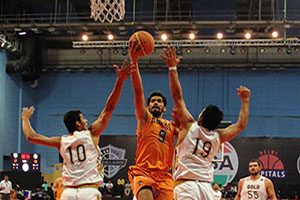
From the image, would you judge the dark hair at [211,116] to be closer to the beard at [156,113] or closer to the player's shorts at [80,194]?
Answer: the beard at [156,113]

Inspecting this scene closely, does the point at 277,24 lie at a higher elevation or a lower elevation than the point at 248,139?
higher

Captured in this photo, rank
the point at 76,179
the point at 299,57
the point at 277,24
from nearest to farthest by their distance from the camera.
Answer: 1. the point at 76,179
2. the point at 277,24
3. the point at 299,57

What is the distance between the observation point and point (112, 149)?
2152cm

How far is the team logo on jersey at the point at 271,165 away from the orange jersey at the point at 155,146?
1602 cm

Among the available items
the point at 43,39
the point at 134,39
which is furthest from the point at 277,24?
the point at 134,39

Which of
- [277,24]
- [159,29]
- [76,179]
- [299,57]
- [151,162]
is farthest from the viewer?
[299,57]

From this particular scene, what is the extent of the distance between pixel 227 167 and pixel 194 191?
1596 cm

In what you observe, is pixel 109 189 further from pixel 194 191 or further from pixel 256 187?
pixel 194 191

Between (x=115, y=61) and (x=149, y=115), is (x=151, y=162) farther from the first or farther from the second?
(x=115, y=61)

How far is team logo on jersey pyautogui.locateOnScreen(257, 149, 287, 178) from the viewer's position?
21141 mm

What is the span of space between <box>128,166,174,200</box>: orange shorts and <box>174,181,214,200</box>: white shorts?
66cm

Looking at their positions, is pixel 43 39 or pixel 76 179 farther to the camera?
pixel 43 39

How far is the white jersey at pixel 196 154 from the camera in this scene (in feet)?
17.7

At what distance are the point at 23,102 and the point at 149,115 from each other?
66.7 feet
